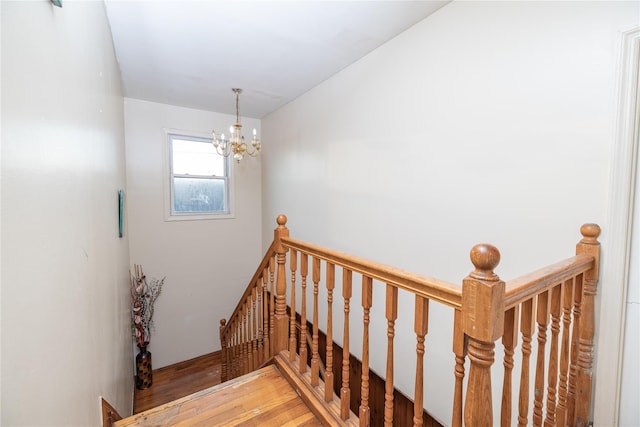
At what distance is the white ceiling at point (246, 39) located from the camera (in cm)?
193

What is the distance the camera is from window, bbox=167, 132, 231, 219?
162 inches

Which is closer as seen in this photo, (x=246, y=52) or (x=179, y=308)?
(x=246, y=52)

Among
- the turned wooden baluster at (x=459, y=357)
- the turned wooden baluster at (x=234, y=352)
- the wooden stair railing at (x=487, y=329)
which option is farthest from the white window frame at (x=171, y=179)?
the turned wooden baluster at (x=459, y=357)

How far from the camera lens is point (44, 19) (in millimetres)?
749

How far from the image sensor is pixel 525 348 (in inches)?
38.7

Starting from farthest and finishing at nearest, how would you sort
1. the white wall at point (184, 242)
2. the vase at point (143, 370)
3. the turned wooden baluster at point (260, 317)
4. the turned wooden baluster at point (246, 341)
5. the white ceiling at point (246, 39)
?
the white wall at point (184, 242) → the vase at point (143, 370) → the turned wooden baluster at point (246, 341) → the turned wooden baluster at point (260, 317) → the white ceiling at point (246, 39)

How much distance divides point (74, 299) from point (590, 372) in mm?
2222

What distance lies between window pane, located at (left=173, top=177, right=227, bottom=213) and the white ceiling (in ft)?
4.49

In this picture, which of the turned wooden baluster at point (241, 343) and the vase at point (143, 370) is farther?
the vase at point (143, 370)

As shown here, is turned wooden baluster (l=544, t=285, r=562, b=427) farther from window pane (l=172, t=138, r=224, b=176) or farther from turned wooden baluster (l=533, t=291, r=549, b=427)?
window pane (l=172, t=138, r=224, b=176)

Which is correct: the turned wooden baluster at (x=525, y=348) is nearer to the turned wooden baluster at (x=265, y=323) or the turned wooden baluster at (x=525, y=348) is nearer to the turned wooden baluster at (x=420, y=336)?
the turned wooden baluster at (x=420, y=336)

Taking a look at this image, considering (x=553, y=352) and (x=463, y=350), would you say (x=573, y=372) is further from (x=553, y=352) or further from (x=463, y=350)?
(x=463, y=350)

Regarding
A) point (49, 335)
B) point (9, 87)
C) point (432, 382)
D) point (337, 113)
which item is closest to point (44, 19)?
point (9, 87)

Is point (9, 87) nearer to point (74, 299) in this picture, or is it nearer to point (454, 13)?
point (74, 299)
